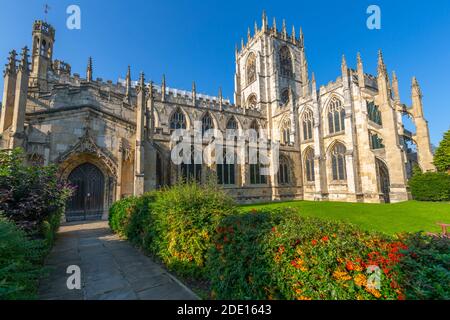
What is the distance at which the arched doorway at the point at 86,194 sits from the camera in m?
13.7

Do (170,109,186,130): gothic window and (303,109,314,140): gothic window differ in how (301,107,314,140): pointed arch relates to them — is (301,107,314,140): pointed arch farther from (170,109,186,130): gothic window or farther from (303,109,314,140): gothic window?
(170,109,186,130): gothic window

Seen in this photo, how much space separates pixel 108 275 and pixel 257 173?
20.0 metres

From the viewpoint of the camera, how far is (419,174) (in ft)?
63.9

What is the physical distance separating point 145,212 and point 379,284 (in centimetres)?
648

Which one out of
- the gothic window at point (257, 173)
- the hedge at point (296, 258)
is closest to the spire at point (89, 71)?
the gothic window at point (257, 173)

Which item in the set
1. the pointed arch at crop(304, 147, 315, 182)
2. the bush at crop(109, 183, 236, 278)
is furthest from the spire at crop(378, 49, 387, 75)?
the bush at crop(109, 183, 236, 278)

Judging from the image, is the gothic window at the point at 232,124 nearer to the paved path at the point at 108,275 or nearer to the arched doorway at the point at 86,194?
the arched doorway at the point at 86,194

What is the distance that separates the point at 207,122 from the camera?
31594 millimetres

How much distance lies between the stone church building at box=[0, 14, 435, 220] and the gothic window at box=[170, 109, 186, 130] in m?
0.19

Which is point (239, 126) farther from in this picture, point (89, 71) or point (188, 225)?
point (188, 225)
